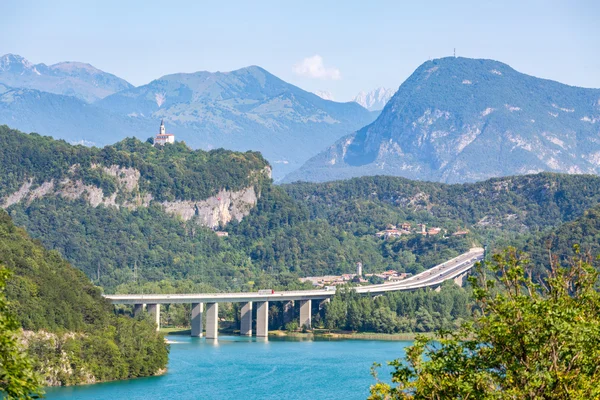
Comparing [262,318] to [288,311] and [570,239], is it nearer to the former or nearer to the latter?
[288,311]

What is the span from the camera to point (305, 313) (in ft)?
384

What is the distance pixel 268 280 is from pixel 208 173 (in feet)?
136

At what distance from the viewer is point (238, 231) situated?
175125 mm

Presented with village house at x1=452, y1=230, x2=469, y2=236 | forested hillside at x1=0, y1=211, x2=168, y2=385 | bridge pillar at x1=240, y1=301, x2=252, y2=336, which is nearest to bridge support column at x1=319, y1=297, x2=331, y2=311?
bridge pillar at x1=240, y1=301, x2=252, y2=336

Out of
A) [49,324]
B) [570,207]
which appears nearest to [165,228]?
[570,207]

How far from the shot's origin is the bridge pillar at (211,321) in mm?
105144

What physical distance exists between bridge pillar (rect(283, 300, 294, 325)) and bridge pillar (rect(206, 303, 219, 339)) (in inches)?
406

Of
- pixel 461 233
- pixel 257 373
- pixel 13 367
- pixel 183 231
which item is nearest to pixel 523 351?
pixel 13 367

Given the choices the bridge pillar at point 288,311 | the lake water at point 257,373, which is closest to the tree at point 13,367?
the lake water at point 257,373

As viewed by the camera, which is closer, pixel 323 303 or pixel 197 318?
pixel 197 318

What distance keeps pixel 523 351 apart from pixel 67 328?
169ft

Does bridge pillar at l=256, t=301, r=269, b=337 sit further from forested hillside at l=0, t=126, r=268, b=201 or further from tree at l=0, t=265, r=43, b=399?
tree at l=0, t=265, r=43, b=399

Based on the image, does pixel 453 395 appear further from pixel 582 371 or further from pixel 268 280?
pixel 268 280

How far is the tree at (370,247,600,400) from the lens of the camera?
89.8 feet
